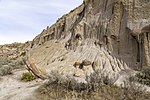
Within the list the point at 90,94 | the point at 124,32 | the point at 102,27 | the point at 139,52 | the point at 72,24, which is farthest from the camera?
the point at 72,24

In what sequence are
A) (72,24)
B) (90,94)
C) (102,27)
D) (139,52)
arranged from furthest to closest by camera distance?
(72,24) < (102,27) < (139,52) < (90,94)

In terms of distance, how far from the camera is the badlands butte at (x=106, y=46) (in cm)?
1447

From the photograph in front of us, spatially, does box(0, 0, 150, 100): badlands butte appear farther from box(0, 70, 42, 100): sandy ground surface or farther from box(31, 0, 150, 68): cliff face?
box(0, 70, 42, 100): sandy ground surface

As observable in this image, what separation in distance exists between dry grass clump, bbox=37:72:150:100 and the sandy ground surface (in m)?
0.59

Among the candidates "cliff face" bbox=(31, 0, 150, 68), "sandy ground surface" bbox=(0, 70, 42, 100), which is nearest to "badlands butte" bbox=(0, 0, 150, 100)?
"cliff face" bbox=(31, 0, 150, 68)

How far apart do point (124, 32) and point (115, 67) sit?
2096mm

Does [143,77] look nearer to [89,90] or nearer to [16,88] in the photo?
[89,90]

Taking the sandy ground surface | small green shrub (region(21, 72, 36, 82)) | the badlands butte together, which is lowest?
the sandy ground surface

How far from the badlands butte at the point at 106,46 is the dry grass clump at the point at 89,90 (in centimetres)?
100

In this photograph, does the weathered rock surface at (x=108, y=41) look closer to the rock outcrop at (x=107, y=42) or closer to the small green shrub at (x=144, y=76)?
the rock outcrop at (x=107, y=42)

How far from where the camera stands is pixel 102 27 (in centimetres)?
1725

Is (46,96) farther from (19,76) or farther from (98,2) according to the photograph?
(98,2)

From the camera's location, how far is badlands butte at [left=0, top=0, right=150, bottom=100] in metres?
14.5

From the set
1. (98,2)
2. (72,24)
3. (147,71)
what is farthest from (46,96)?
(72,24)
